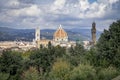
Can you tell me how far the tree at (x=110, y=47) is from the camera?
117 ft

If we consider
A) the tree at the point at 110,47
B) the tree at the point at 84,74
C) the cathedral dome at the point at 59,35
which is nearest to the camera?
the tree at the point at 84,74

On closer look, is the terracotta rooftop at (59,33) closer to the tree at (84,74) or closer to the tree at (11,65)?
the tree at (11,65)

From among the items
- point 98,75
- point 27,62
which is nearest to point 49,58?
point 27,62

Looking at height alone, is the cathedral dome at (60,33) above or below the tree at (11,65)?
above

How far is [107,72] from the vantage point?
2753 centimetres

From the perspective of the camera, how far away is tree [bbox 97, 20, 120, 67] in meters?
35.6

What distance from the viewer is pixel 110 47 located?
121 feet

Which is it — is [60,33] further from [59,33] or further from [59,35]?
[59,35]

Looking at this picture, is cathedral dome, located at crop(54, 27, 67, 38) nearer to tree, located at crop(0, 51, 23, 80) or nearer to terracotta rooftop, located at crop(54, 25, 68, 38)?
terracotta rooftop, located at crop(54, 25, 68, 38)

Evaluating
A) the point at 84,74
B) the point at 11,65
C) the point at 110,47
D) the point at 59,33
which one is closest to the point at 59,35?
the point at 59,33

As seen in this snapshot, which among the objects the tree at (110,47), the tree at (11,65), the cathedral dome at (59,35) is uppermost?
the cathedral dome at (59,35)

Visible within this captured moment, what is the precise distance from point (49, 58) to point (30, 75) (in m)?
16.5

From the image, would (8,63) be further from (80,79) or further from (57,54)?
(80,79)

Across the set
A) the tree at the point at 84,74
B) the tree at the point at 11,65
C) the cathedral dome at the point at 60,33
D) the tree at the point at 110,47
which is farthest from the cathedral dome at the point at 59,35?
the tree at the point at 84,74
